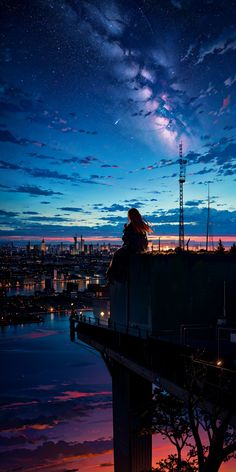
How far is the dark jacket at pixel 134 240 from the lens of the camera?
48.0 ft

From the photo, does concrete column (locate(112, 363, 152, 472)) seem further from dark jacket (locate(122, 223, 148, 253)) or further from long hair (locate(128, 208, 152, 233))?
long hair (locate(128, 208, 152, 233))

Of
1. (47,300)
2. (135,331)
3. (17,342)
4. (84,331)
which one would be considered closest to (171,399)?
(135,331)

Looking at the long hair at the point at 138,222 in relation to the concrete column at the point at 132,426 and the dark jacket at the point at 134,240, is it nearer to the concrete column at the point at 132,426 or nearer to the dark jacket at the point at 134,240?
the dark jacket at the point at 134,240

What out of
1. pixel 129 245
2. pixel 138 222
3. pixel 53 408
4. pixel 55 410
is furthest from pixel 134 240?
pixel 53 408

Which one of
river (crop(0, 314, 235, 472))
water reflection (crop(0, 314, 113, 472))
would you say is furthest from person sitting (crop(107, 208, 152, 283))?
water reflection (crop(0, 314, 113, 472))

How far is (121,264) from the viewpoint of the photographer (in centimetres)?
1437

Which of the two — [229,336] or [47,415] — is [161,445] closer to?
[47,415]

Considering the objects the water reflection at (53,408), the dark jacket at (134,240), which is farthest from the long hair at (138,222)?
the water reflection at (53,408)

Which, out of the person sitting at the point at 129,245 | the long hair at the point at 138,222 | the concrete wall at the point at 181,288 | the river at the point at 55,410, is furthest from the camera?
the river at the point at 55,410

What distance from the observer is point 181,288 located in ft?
42.6

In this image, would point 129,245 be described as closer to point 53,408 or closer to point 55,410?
point 55,410

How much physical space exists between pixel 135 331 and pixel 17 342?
51013mm

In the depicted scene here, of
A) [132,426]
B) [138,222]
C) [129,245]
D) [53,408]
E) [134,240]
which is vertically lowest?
[53,408]

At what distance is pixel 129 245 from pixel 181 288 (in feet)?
9.04
